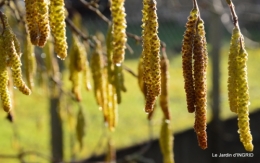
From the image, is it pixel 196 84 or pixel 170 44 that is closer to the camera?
pixel 196 84

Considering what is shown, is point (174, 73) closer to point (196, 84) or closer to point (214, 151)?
point (214, 151)

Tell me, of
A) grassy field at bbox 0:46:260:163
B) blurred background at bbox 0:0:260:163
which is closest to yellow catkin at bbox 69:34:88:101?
blurred background at bbox 0:0:260:163

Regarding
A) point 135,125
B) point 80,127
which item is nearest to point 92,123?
point 135,125

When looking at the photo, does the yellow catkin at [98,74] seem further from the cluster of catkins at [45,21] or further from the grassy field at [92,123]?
the grassy field at [92,123]

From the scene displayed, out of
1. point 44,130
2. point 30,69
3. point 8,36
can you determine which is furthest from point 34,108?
point 8,36

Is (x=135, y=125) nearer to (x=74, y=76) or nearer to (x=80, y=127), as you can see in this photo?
(x=80, y=127)

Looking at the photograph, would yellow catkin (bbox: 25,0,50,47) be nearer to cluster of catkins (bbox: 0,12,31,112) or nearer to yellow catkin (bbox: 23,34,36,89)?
cluster of catkins (bbox: 0,12,31,112)

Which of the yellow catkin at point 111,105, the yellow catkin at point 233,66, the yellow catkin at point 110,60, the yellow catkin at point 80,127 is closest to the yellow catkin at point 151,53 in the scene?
the yellow catkin at point 233,66
